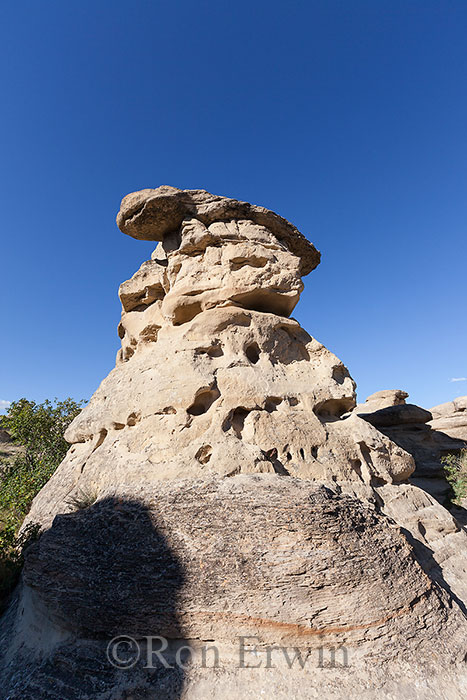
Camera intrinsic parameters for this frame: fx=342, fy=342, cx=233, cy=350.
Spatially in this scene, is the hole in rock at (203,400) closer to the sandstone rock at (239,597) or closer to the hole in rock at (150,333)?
the sandstone rock at (239,597)

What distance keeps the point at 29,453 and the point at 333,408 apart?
10009 millimetres

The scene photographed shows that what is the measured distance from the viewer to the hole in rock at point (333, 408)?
6.70m

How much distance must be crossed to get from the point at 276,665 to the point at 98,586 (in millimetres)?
2146

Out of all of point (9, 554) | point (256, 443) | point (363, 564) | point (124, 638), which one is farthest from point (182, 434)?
point (9, 554)

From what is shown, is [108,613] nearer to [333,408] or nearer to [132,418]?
[132,418]

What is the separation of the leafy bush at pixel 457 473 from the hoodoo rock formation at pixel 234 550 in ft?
18.4

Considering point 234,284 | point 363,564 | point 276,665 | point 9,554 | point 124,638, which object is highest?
point 234,284

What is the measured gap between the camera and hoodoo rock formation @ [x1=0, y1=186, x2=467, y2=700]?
3.61 meters

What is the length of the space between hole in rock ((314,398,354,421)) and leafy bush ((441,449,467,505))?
6202 mm

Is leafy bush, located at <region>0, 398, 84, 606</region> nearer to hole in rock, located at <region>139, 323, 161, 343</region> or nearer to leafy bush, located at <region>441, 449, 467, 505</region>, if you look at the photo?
hole in rock, located at <region>139, 323, 161, 343</region>

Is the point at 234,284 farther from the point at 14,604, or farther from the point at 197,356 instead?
the point at 14,604

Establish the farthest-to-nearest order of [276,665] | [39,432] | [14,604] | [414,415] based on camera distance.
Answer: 1. [414,415]
2. [39,432]
3. [14,604]
4. [276,665]

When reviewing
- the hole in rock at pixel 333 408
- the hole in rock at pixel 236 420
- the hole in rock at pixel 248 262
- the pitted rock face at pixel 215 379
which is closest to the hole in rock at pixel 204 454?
the pitted rock face at pixel 215 379

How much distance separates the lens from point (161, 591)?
12.6ft
